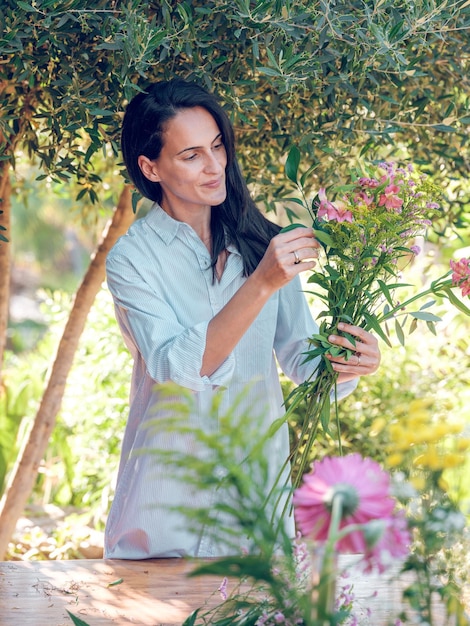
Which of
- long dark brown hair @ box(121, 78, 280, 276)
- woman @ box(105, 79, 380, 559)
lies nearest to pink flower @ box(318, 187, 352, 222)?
woman @ box(105, 79, 380, 559)

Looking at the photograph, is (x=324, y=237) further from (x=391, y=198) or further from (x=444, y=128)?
(x=444, y=128)

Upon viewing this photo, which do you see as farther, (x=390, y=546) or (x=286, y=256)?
(x=286, y=256)

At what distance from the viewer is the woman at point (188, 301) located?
5.79 ft

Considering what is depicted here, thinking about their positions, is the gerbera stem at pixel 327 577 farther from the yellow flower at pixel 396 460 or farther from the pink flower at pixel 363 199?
the pink flower at pixel 363 199

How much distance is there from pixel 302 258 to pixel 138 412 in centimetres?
60

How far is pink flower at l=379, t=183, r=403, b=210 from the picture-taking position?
4.97 ft

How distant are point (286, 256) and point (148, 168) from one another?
1.85ft

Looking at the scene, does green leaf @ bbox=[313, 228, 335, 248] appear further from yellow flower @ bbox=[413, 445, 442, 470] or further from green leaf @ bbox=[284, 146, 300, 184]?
yellow flower @ bbox=[413, 445, 442, 470]

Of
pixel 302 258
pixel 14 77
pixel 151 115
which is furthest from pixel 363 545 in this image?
pixel 14 77

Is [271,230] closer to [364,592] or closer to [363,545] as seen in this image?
[364,592]

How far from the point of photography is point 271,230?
7.06ft

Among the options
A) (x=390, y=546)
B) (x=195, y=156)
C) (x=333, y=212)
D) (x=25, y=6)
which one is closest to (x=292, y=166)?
(x=333, y=212)

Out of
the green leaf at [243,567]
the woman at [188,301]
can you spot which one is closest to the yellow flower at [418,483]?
the green leaf at [243,567]

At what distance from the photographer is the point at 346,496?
0.85 meters
